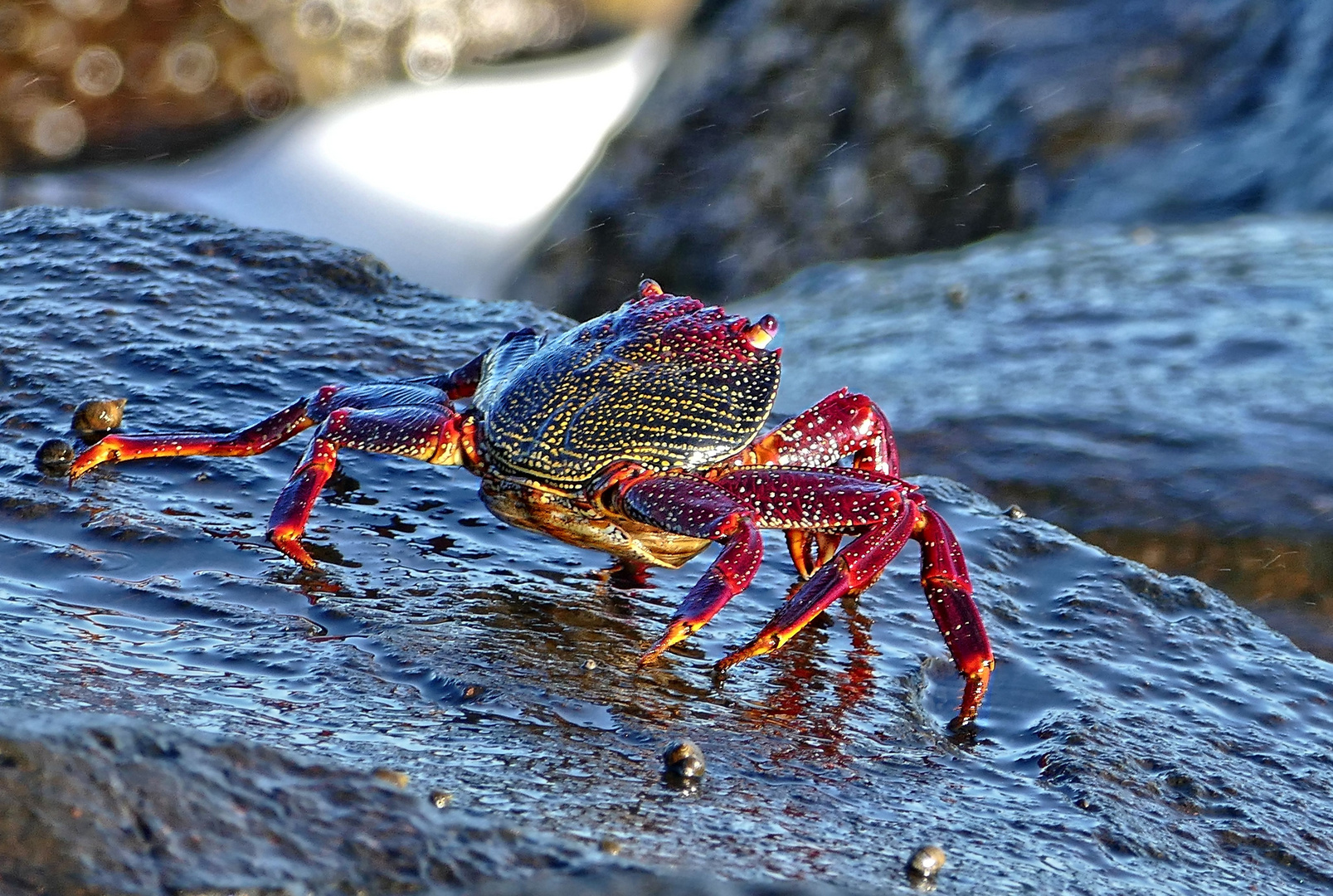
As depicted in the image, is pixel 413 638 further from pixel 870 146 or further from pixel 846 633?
pixel 870 146

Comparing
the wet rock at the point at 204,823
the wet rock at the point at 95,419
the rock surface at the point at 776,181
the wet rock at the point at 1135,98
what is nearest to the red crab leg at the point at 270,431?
the wet rock at the point at 95,419

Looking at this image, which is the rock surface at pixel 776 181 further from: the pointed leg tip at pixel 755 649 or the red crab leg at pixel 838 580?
the pointed leg tip at pixel 755 649

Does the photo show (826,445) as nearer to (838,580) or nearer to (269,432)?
(838,580)

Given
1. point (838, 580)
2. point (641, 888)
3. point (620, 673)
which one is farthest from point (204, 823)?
point (838, 580)

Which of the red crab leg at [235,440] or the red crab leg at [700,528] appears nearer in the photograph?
the red crab leg at [700,528]

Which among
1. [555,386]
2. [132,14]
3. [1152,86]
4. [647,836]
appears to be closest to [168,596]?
[555,386]
